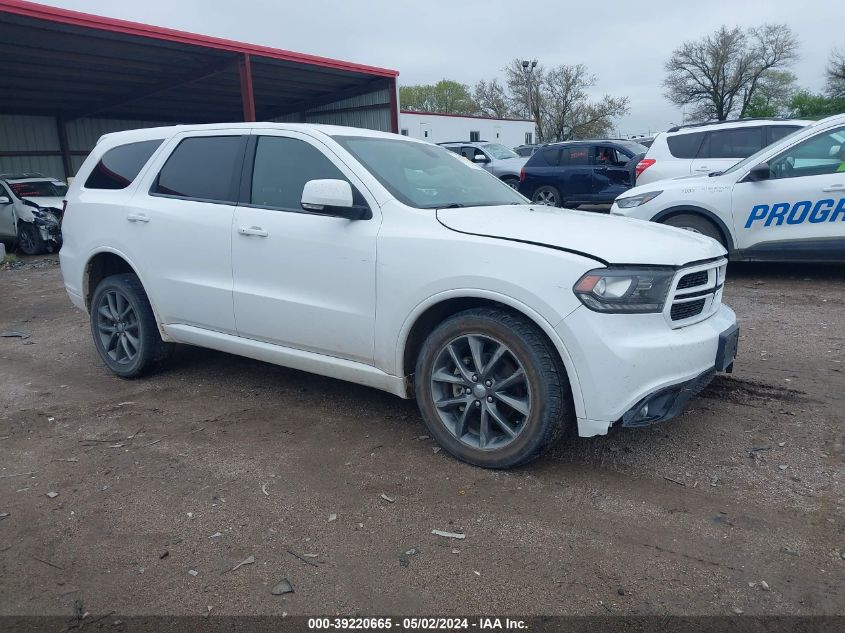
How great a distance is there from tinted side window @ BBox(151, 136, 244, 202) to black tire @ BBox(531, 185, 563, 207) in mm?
11337

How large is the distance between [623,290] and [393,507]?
57.9 inches

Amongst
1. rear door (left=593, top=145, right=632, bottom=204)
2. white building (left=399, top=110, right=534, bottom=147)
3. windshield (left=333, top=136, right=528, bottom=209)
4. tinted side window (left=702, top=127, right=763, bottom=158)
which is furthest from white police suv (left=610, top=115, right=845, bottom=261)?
white building (left=399, top=110, right=534, bottom=147)

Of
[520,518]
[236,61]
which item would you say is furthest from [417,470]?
[236,61]

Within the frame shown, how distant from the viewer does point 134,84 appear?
61.2 feet

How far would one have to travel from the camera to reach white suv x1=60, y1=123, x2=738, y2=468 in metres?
3.18

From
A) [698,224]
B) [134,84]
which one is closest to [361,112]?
[134,84]

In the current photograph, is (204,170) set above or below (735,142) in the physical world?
below

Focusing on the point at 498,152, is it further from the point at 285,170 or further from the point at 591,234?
the point at 591,234

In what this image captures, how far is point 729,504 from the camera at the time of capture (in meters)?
3.13

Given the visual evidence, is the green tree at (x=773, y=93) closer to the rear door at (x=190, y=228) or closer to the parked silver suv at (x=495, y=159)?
the parked silver suv at (x=495, y=159)

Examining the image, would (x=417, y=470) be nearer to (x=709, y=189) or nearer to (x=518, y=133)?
(x=709, y=189)

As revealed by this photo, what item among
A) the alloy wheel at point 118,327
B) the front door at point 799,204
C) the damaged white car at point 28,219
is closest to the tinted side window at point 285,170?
the alloy wheel at point 118,327

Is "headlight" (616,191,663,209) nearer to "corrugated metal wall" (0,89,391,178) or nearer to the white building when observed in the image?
"corrugated metal wall" (0,89,391,178)

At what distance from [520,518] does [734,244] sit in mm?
5688
